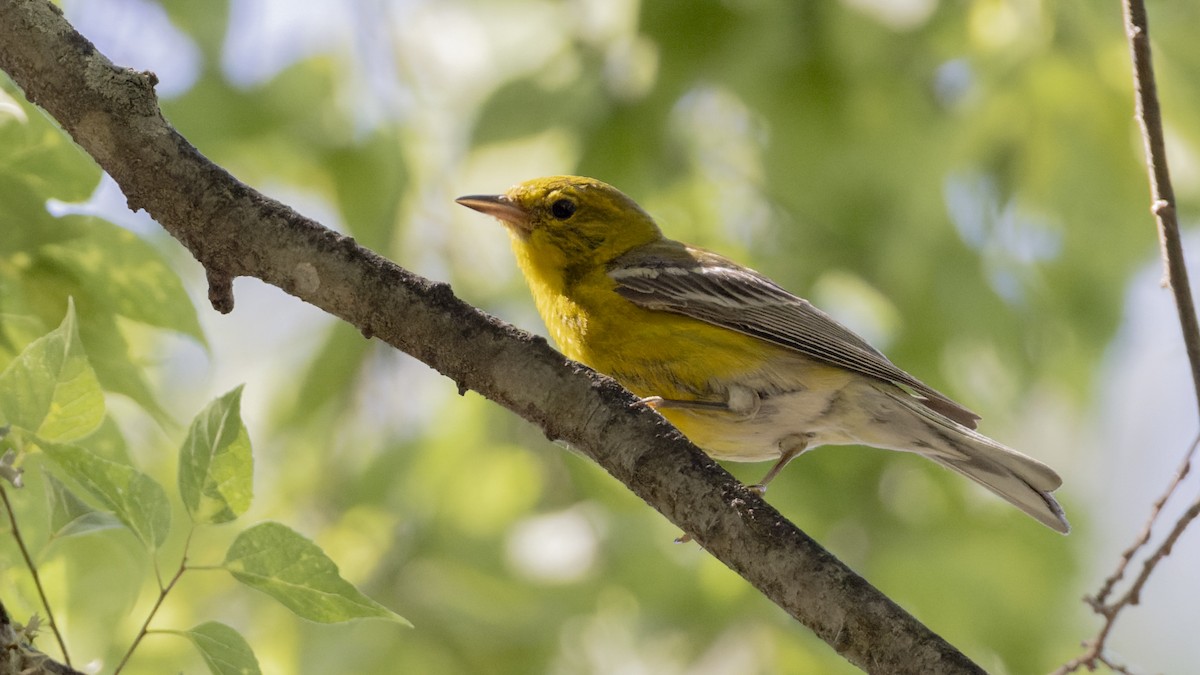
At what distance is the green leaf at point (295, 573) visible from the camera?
1.84 m

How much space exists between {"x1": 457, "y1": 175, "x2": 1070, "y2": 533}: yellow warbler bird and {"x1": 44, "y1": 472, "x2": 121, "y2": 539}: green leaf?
1.89 meters

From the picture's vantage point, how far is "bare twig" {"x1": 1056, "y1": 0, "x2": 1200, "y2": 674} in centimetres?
236

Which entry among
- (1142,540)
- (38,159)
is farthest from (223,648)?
(1142,540)

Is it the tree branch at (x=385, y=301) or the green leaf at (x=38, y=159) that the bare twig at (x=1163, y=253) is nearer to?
the tree branch at (x=385, y=301)

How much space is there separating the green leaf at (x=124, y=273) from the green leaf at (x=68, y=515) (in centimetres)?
62

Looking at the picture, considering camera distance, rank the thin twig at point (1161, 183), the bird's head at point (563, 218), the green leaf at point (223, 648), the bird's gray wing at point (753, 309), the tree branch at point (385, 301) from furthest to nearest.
A: the bird's head at point (563, 218), the bird's gray wing at point (753, 309), the thin twig at point (1161, 183), the tree branch at point (385, 301), the green leaf at point (223, 648)

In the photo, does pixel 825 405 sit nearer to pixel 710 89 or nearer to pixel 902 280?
pixel 902 280

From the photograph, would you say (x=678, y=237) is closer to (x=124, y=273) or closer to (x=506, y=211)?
(x=506, y=211)

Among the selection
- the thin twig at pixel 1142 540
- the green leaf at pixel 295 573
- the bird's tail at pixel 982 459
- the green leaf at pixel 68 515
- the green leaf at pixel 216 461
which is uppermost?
the bird's tail at pixel 982 459

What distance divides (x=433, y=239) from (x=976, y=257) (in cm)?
275

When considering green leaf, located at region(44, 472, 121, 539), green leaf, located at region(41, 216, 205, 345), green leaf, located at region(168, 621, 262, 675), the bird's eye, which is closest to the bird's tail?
the bird's eye

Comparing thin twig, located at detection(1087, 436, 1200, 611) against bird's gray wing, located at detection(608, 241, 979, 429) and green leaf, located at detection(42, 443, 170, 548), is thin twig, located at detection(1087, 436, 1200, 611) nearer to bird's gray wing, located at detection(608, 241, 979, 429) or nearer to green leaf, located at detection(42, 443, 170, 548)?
bird's gray wing, located at detection(608, 241, 979, 429)

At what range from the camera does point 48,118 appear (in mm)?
2469

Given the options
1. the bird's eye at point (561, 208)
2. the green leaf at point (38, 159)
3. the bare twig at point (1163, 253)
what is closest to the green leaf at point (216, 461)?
the green leaf at point (38, 159)
